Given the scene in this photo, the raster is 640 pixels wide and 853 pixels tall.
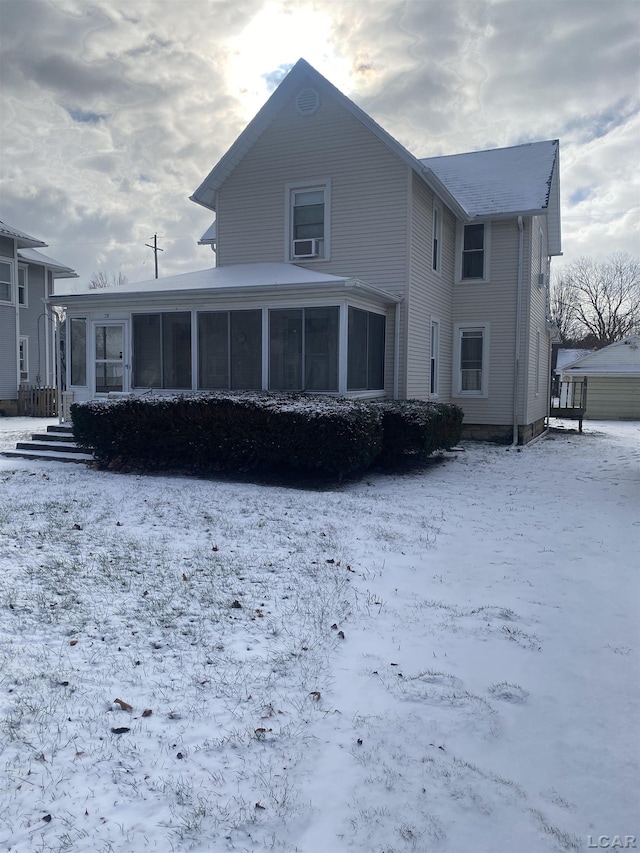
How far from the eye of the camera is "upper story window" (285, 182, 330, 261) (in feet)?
44.4

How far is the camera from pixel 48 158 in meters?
15.9

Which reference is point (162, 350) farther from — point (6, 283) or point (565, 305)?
point (565, 305)

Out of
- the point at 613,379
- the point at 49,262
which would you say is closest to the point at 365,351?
the point at 49,262

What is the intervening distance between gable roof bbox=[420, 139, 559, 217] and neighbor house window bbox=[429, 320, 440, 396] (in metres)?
3.11

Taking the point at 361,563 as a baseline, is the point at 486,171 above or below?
above

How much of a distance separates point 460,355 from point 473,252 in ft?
8.90

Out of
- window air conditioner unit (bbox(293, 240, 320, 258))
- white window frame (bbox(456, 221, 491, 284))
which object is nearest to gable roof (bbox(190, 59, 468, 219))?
white window frame (bbox(456, 221, 491, 284))

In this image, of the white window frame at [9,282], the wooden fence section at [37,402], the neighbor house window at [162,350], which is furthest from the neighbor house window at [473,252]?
the white window frame at [9,282]

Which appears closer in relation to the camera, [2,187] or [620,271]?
[2,187]

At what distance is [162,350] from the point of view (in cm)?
1316

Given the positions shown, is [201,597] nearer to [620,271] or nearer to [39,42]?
[39,42]

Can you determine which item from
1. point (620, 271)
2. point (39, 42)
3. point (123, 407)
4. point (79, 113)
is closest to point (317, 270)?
point (123, 407)

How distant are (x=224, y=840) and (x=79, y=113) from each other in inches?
668

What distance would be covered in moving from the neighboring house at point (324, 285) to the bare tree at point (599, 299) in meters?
38.8
